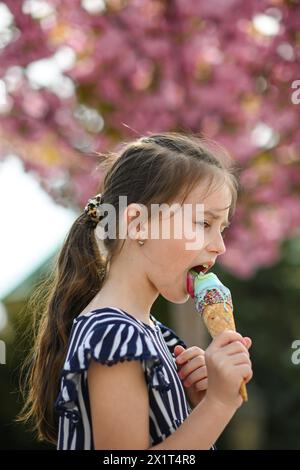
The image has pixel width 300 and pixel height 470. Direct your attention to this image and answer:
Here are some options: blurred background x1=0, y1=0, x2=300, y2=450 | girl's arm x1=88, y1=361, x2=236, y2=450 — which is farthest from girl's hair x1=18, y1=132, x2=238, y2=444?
blurred background x1=0, y1=0, x2=300, y2=450

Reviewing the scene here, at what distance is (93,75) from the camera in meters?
5.54

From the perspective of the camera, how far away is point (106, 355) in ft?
6.22

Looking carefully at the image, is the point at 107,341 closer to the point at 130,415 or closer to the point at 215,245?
the point at 130,415

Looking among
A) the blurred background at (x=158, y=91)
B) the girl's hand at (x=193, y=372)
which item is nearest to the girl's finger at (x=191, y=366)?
the girl's hand at (x=193, y=372)

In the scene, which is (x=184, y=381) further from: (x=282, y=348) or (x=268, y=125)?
(x=282, y=348)

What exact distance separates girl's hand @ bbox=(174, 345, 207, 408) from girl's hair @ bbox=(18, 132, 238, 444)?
1.05 ft

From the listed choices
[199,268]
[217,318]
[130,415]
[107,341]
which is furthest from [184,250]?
[130,415]

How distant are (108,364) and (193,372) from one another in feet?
1.45

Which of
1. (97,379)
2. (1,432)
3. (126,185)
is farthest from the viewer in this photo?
(1,432)

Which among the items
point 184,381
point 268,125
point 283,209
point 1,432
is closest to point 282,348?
point 1,432

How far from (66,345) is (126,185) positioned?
48cm

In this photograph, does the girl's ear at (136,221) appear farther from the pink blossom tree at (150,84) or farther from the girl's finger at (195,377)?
the pink blossom tree at (150,84)

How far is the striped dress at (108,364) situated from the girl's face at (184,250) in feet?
0.46

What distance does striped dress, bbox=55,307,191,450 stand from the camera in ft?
6.29
